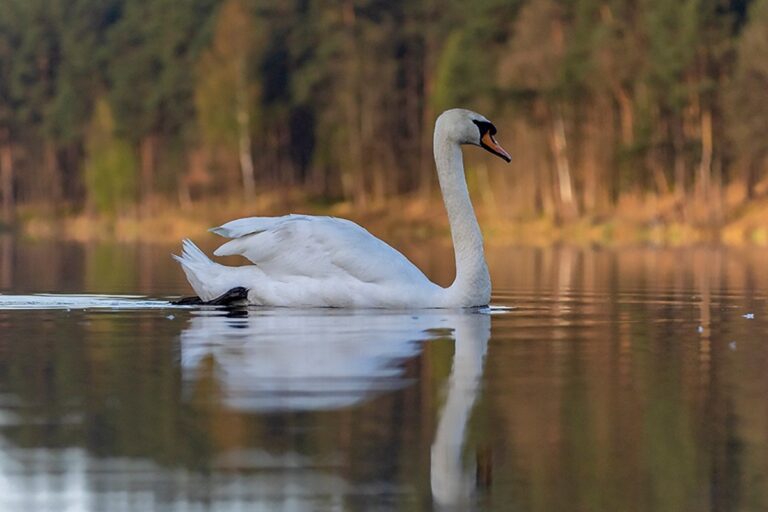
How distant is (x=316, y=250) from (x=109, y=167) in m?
81.6

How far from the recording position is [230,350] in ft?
34.1

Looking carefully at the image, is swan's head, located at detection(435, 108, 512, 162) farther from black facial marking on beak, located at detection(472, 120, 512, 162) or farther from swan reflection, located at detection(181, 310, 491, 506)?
swan reflection, located at detection(181, 310, 491, 506)

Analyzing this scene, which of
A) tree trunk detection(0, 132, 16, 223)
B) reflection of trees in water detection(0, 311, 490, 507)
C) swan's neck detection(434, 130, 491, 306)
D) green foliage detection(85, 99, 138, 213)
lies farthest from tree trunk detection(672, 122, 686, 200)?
tree trunk detection(0, 132, 16, 223)

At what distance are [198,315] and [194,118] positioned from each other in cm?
8662

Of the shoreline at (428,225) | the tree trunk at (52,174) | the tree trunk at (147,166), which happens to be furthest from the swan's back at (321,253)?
the tree trunk at (52,174)

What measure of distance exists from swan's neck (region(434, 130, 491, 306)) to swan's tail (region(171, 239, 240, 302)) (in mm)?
1949

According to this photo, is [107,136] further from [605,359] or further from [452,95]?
[605,359]

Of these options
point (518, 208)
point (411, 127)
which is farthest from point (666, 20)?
point (411, 127)

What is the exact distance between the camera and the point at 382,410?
7.54 metres

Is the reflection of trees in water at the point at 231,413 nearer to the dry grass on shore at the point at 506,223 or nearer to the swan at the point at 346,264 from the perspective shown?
the swan at the point at 346,264

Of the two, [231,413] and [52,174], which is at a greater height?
[52,174]

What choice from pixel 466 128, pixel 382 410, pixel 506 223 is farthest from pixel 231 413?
pixel 506 223

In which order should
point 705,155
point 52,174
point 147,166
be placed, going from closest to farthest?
point 705,155
point 147,166
point 52,174

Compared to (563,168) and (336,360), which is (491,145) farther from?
(563,168)
